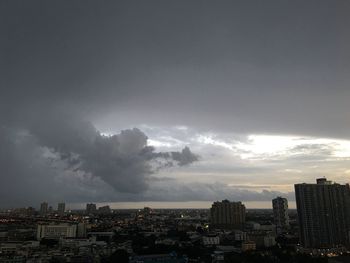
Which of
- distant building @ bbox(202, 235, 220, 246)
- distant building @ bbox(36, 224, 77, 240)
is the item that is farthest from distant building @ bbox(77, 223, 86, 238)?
distant building @ bbox(202, 235, 220, 246)

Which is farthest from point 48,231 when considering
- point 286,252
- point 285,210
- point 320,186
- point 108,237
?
point 285,210

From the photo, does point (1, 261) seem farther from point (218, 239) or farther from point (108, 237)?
point (218, 239)

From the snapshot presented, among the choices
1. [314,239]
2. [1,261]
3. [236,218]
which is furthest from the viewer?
[236,218]

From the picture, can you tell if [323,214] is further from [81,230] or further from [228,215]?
[81,230]

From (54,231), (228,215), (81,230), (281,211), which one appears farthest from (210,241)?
(281,211)

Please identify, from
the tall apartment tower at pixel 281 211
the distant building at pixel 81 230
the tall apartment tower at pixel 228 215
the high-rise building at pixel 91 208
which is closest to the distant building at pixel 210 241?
the tall apartment tower at pixel 228 215

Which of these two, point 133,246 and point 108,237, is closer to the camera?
point 133,246
